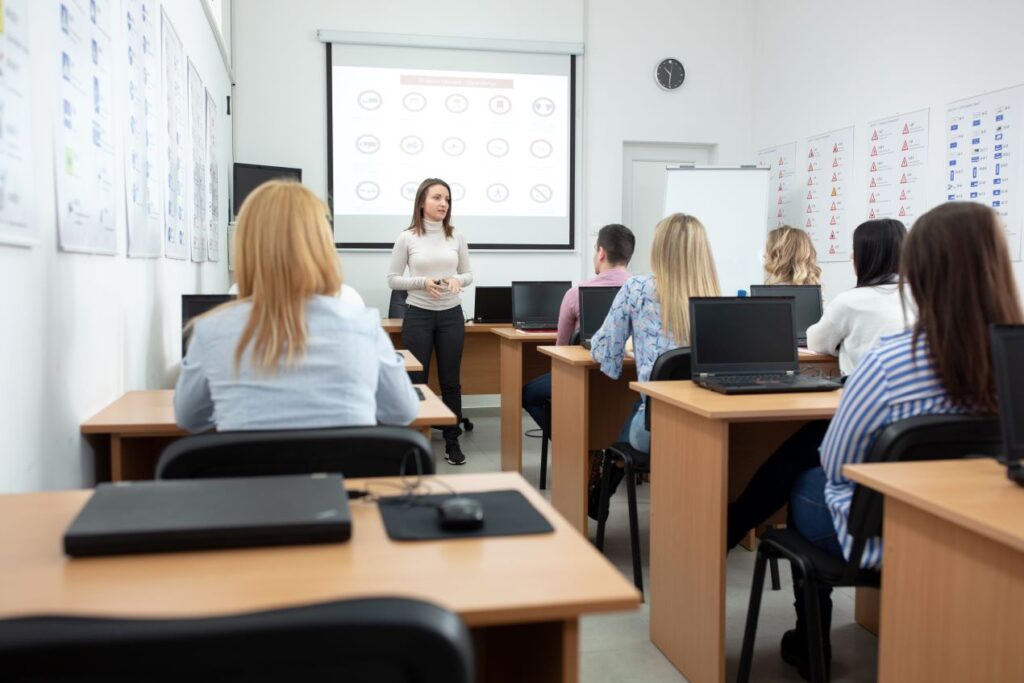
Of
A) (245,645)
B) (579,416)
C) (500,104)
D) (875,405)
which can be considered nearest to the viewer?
(245,645)

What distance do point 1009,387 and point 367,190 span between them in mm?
5770

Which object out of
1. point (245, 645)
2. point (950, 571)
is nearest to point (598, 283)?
point (950, 571)

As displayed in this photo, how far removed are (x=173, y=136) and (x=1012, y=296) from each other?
312 centimetres

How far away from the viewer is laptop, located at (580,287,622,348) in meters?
3.98

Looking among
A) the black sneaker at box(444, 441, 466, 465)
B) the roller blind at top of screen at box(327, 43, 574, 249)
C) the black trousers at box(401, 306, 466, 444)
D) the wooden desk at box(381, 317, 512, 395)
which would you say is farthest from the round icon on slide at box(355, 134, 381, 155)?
the black sneaker at box(444, 441, 466, 465)

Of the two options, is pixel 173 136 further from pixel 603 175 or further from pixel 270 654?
pixel 603 175

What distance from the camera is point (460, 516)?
121cm

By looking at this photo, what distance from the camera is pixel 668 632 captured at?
257cm

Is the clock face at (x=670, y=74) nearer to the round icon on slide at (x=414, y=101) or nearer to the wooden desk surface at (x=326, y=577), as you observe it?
the round icon on slide at (x=414, y=101)

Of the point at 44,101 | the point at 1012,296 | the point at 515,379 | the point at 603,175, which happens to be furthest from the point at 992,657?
the point at 603,175

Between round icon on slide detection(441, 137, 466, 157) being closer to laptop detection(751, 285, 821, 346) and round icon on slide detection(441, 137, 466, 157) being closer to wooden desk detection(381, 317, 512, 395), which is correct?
wooden desk detection(381, 317, 512, 395)

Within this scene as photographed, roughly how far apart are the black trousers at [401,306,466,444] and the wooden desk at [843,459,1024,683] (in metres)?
3.57

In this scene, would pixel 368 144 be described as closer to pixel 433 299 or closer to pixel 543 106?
pixel 543 106

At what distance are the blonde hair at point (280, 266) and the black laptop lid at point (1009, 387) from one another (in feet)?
3.98
